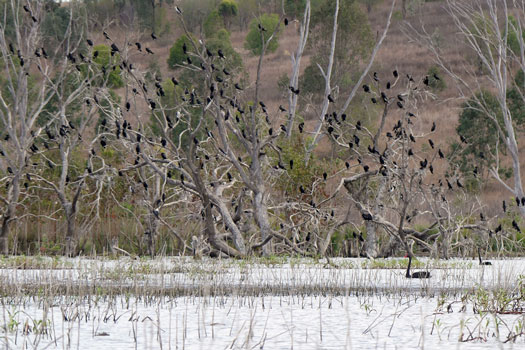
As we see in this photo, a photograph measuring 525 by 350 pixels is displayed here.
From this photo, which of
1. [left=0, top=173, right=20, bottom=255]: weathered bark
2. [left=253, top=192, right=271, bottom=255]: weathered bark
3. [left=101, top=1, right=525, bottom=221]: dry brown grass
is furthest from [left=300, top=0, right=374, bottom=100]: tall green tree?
[left=0, top=173, right=20, bottom=255]: weathered bark

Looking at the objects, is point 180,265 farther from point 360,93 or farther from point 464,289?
point 360,93

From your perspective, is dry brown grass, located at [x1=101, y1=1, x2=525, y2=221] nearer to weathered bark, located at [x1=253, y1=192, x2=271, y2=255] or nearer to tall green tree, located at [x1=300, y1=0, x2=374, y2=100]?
tall green tree, located at [x1=300, y1=0, x2=374, y2=100]

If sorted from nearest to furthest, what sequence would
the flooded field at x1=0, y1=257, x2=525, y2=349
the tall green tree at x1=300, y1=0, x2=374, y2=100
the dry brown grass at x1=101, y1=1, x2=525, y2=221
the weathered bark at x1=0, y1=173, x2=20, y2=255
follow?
the flooded field at x1=0, y1=257, x2=525, y2=349 < the weathered bark at x1=0, y1=173, x2=20, y2=255 < the tall green tree at x1=300, y1=0, x2=374, y2=100 < the dry brown grass at x1=101, y1=1, x2=525, y2=221

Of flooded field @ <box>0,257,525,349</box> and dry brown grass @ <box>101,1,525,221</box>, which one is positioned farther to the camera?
dry brown grass @ <box>101,1,525,221</box>

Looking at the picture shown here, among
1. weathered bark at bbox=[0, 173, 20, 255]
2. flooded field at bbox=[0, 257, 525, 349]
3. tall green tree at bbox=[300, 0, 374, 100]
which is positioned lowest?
flooded field at bbox=[0, 257, 525, 349]

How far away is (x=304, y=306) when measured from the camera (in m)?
7.80

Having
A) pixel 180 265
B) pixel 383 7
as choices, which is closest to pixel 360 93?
pixel 180 265

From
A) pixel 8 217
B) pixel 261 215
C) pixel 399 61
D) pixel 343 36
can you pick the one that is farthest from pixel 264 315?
pixel 399 61

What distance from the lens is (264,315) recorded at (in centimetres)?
715

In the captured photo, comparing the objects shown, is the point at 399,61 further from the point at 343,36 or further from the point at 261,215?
the point at 261,215

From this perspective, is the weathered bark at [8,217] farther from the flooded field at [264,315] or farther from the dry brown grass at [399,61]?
the dry brown grass at [399,61]

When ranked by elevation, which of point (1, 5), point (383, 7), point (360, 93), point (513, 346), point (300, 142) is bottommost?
point (513, 346)

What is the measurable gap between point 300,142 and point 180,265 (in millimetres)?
6368

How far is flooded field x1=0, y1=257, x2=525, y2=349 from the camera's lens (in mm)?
5805
